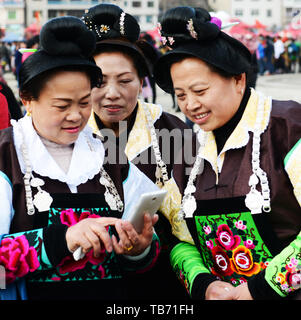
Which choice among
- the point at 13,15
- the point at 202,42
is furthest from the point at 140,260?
the point at 13,15

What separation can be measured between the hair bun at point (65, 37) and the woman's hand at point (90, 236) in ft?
2.09

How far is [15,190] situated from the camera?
1875 mm

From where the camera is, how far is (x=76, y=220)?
195 centimetres

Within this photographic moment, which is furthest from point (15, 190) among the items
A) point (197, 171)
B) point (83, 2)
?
point (83, 2)

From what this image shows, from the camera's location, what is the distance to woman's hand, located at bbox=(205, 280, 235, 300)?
6.35 feet

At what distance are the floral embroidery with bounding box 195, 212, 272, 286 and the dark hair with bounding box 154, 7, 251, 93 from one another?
58 cm

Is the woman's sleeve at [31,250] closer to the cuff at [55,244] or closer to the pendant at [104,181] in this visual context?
the cuff at [55,244]

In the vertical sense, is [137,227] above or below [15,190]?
below

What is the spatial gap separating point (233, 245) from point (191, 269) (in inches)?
8.4

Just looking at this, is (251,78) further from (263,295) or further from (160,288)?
(160,288)

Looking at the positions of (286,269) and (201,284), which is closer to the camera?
(286,269)

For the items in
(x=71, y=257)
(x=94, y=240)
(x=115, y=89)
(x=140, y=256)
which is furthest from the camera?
(x=115, y=89)

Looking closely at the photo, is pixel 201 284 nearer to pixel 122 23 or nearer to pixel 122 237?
pixel 122 237

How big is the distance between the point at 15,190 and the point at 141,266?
23.3 inches
